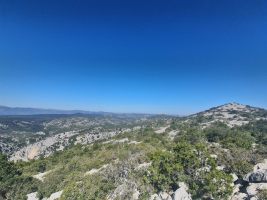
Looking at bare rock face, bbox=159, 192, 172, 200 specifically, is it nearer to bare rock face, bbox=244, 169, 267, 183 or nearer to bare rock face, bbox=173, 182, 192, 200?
bare rock face, bbox=173, 182, 192, 200

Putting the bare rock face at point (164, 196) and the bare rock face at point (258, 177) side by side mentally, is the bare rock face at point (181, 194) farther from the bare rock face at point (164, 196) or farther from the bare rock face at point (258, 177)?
the bare rock face at point (258, 177)

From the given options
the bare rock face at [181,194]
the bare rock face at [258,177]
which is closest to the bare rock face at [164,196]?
the bare rock face at [181,194]

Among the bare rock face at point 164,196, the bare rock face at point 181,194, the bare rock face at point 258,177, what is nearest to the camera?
the bare rock face at point 181,194

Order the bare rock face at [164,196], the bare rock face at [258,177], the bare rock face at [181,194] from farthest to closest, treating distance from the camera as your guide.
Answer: the bare rock face at [164,196] < the bare rock face at [258,177] < the bare rock face at [181,194]

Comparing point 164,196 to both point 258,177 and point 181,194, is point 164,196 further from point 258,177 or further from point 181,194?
point 258,177

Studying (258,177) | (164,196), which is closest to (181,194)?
(164,196)

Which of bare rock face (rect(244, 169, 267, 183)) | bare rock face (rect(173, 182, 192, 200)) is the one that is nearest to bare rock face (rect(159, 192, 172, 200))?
bare rock face (rect(173, 182, 192, 200))

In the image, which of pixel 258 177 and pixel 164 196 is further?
pixel 164 196

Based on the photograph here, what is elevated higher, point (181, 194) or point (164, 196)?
point (181, 194)

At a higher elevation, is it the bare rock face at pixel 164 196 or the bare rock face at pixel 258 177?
the bare rock face at pixel 258 177

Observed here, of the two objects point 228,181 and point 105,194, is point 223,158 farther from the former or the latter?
point 105,194

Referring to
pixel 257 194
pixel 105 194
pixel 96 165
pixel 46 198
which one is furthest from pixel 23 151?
pixel 257 194

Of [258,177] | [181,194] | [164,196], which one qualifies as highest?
[258,177]

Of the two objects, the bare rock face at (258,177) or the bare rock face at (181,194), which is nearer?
the bare rock face at (181,194)
